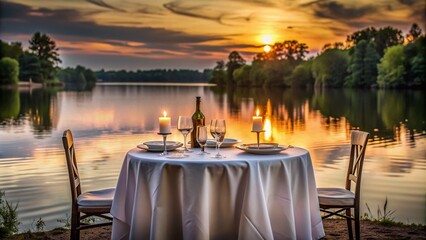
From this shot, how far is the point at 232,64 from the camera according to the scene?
105500mm

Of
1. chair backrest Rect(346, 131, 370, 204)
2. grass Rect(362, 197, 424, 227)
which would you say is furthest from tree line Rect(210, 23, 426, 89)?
chair backrest Rect(346, 131, 370, 204)

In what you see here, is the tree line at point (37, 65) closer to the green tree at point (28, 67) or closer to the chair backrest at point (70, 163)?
the green tree at point (28, 67)

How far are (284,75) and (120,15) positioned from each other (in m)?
40.6

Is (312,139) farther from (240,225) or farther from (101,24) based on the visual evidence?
(101,24)

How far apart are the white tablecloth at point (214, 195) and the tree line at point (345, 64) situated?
55221 millimetres

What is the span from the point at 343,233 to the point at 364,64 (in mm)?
70041

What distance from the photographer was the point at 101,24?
5809 centimetres

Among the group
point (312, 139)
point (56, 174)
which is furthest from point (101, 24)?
point (56, 174)

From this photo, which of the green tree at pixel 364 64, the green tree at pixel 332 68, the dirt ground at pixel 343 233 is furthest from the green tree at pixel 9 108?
the green tree at pixel 332 68

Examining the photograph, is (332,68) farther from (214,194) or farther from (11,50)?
(214,194)

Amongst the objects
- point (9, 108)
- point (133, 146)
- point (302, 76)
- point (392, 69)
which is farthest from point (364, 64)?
point (133, 146)

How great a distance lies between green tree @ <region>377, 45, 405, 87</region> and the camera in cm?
6519

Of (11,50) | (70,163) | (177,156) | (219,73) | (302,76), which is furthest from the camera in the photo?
(219,73)

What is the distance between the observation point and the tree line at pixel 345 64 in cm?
6594
